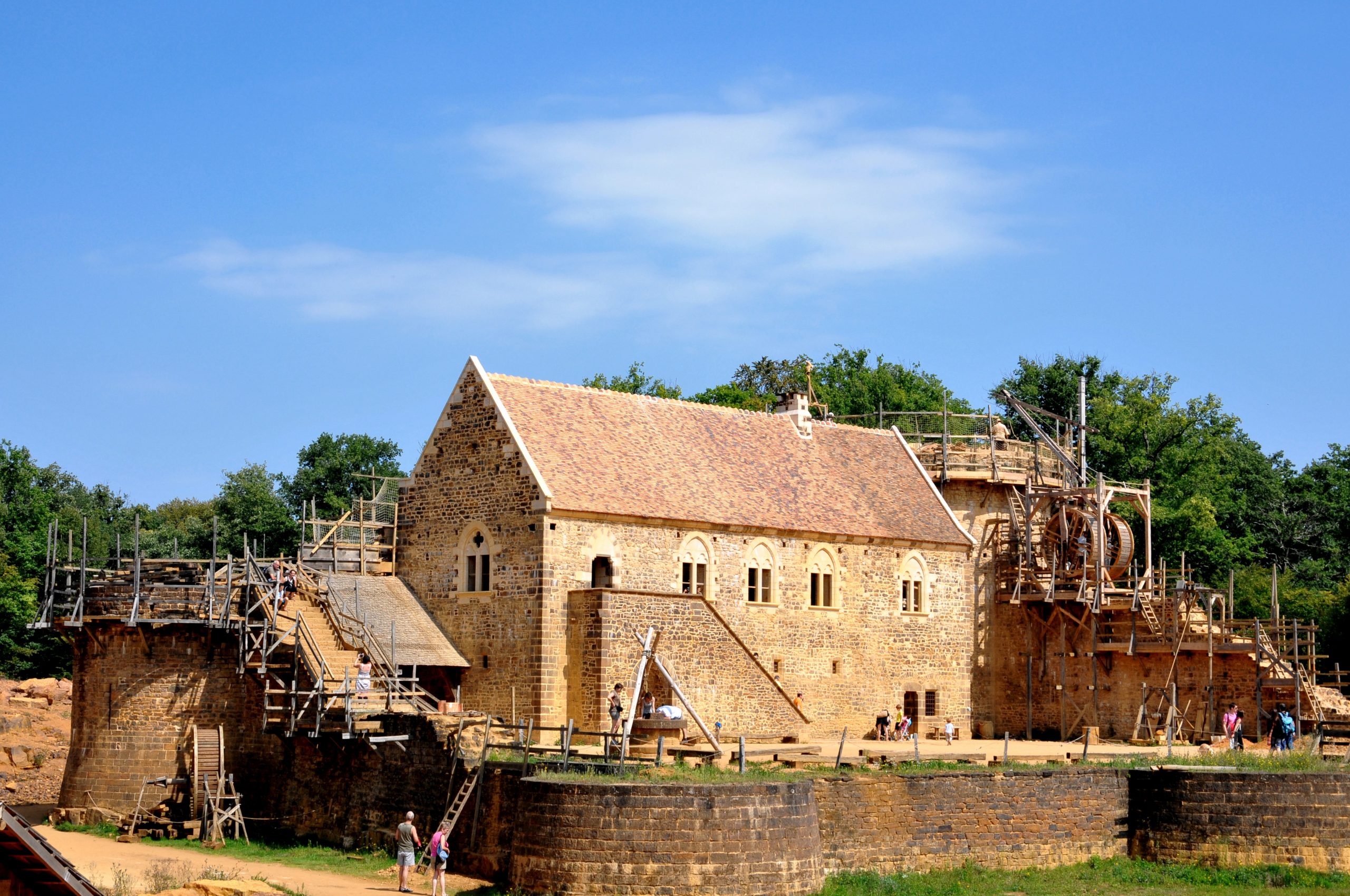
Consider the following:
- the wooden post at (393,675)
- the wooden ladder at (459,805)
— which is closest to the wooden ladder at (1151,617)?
the wooden post at (393,675)

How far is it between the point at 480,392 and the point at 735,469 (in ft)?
26.7

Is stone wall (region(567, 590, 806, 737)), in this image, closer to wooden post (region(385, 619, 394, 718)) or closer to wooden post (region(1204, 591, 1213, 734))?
wooden post (region(385, 619, 394, 718))

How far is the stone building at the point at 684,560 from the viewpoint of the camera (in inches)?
1673

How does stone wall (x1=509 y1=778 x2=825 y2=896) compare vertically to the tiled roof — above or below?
below

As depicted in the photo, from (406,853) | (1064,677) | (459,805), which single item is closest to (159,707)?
(459,805)

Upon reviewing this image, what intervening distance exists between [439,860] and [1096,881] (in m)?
13.3

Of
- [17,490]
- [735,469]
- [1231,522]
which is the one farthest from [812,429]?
[17,490]

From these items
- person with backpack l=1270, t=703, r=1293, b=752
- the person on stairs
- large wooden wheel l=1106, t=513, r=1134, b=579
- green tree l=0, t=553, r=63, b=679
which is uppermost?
large wooden wheel l=1106, t=513, r=1134, b=579

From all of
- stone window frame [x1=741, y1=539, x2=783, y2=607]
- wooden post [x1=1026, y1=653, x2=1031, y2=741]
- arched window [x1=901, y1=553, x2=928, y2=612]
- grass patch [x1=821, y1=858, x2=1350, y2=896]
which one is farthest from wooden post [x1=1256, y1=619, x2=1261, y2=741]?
stone window frame [x1=741, y1=539, x2=783, y2=607]

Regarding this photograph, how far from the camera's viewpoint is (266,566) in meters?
43.3

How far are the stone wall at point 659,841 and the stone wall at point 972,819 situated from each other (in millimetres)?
2318

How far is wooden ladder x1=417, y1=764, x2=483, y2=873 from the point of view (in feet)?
115

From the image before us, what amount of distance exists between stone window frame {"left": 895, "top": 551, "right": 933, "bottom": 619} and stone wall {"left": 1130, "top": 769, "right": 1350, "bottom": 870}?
45.6ft

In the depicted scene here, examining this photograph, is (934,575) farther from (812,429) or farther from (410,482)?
(410,482)
